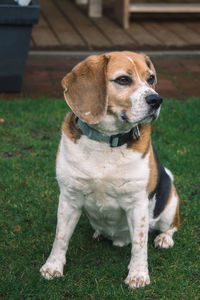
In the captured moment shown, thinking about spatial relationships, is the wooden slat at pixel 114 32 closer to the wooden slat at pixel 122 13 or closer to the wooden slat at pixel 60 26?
the wooden slat at pixel 122 13

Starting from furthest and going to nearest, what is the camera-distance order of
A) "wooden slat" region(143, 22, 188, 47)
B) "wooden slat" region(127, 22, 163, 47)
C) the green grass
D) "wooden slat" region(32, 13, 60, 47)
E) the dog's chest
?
"wooden slat" region(143, 22, 188, 47) < "wooden slat" region(127, 22, 163, 47) < "wooden slat" region(32, 13, 60, 47) < the green grass < the dog's chest

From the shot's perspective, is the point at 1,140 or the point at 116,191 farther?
the point at 1,140

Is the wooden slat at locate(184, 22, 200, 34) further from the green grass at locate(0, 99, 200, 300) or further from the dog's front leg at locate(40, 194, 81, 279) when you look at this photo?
the dog's front leg at locate(40, 194, 81, 279)

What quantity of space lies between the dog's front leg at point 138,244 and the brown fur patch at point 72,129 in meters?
0.54

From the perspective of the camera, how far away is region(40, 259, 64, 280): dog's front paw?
347 centimetres

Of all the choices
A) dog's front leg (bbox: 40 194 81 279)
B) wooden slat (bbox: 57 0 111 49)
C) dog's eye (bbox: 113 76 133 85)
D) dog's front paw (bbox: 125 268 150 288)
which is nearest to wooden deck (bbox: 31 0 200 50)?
wooden slat (bbox: 57 0 111 49)

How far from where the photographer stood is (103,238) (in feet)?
13.0

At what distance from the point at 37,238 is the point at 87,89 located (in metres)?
1.32

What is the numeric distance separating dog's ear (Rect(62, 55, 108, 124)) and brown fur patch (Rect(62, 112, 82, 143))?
0.58ft

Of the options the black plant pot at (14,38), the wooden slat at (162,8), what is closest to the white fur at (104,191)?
the black plant pot at (14,38)

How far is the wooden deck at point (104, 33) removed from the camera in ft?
25.9

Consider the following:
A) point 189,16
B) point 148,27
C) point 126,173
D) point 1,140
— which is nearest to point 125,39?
point 148,27

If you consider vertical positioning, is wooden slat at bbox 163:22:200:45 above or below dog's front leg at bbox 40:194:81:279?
below

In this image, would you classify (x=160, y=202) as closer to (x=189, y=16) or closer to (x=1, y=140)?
(x=1, y=140)
